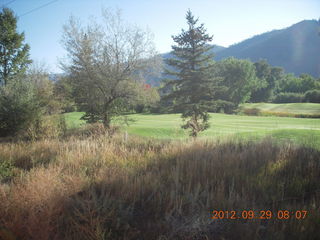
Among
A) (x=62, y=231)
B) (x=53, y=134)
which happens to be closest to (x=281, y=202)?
(x=62, y=231)

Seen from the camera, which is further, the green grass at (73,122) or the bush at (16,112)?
the green grass at (73,122)

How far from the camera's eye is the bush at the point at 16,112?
10266 mm

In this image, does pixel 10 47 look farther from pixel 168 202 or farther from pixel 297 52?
pixel 297 52

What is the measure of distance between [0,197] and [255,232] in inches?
129

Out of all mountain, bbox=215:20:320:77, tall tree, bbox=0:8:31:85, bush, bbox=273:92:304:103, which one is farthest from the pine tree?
mountain, bbox=215:20:320:77

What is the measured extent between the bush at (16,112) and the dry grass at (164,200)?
7542 mm

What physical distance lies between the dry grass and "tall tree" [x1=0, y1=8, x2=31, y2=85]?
27.3 meters

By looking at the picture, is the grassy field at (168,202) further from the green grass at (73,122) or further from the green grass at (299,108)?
the green grass at (299,108)

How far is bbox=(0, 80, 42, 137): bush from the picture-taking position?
1027cm

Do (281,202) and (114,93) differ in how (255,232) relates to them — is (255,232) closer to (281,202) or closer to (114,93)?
(281,202)

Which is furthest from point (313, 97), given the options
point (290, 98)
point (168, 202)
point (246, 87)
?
point (168, 202)

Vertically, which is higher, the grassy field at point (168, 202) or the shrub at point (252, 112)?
the grassy field at point (168, 202)

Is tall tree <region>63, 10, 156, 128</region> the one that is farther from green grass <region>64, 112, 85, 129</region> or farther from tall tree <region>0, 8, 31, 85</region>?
tall tree <region>0, 8, 31, 85</region>

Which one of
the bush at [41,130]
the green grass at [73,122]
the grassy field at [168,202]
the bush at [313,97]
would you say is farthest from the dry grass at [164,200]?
the bush at [313,97]
